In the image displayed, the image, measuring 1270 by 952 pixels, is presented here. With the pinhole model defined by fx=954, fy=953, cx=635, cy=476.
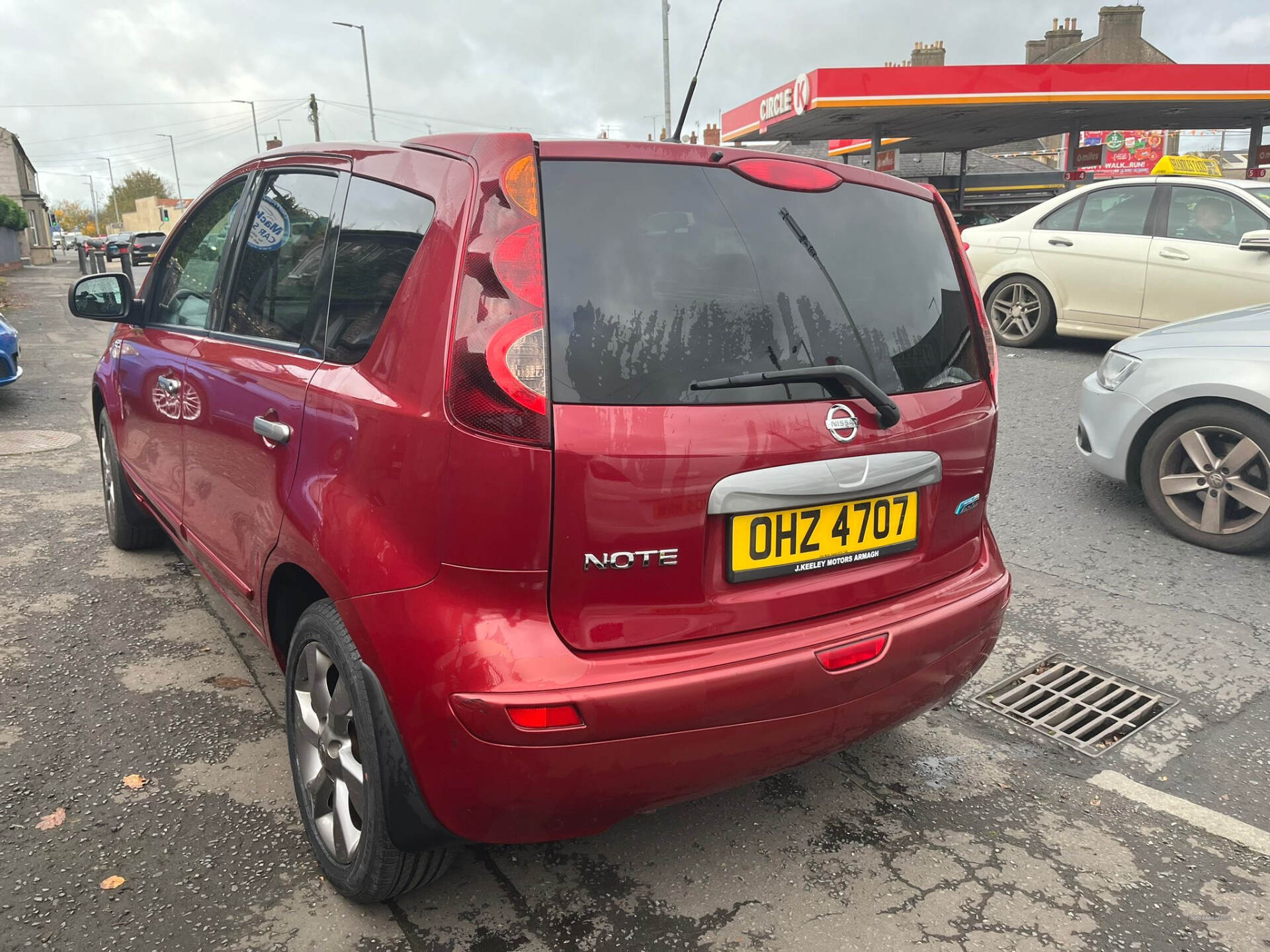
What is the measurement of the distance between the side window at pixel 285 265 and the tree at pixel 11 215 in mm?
39303

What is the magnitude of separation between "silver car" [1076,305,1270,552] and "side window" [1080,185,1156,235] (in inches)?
153

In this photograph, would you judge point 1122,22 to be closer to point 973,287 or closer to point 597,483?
point 973,287

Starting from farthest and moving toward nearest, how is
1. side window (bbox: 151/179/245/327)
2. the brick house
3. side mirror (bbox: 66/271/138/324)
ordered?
the brick house
side mirror (bbox: 66/271/138/324)
side window (bbox: 151/179/245/327)

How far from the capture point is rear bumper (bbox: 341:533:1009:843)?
1.80m

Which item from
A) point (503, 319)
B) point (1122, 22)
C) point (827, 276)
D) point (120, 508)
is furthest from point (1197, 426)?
point (1122, 22)

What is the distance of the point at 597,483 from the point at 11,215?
42408 mm

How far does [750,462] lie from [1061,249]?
8.12 m

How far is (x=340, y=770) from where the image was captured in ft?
7.27

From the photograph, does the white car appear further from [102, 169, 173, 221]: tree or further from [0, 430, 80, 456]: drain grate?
[102, 169, 173, 221]: tree

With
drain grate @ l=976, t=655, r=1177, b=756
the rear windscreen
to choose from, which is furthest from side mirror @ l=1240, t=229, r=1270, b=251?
the rear windscreen

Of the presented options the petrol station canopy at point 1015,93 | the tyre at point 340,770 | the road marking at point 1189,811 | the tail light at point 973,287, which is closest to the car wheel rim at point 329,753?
the tyre at point 340,770

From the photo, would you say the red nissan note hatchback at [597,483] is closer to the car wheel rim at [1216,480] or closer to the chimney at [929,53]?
the car wheel rim at [1216,480]

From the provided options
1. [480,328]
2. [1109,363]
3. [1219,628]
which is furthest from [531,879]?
[1109,363]

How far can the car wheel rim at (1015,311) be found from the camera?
30.3 feet
